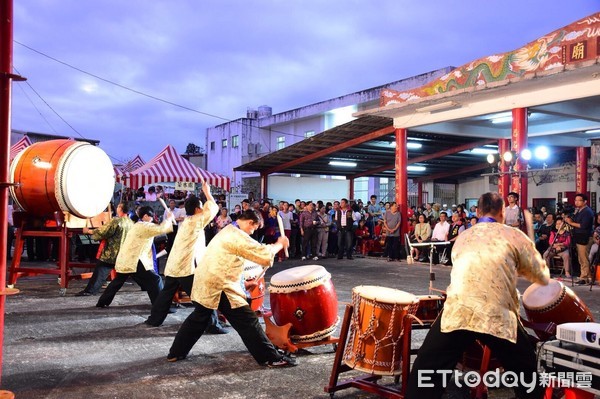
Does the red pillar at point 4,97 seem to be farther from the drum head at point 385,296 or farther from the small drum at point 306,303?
the small drum at point 306,303

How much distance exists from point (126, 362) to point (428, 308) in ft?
10.00

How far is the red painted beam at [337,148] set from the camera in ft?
55.4

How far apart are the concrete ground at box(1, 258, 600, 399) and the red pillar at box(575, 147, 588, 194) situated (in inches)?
414

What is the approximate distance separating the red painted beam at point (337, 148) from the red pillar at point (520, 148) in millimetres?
4502

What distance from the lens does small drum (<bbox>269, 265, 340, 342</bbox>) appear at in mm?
5391

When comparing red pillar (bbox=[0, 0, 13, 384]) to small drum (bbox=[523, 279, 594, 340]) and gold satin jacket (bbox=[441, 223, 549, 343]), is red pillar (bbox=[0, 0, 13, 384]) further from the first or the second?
small drum (bbox=[523, 279, 594, 340])

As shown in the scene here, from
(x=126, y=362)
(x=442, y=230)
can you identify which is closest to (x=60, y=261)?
(x=126, y=362)

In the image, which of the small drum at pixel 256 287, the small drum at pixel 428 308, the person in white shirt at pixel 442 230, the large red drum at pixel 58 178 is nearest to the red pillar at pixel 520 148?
the person in white shirt at pixel 442 230

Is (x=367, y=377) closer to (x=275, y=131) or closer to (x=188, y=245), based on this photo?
(x=188, y=245)

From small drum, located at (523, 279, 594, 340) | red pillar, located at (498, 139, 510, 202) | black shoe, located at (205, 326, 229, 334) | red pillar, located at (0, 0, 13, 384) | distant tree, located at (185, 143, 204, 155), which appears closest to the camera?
red pillar, located at (0, 0, 13, 384)

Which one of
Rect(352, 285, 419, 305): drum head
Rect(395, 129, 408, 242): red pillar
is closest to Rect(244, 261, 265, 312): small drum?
Rect(352, 285, 419, 305): drum head

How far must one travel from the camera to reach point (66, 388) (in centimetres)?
458

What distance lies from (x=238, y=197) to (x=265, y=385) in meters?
17.0

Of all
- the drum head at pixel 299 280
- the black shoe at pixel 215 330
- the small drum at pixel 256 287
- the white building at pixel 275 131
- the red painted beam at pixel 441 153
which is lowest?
the black shoe at pixel 215 330
